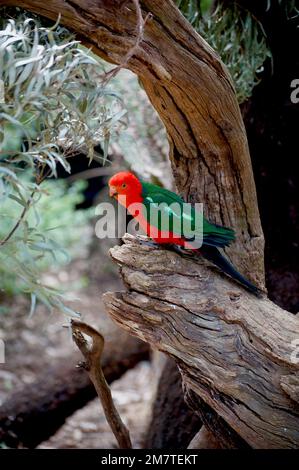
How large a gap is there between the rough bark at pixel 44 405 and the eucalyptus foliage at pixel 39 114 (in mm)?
1492

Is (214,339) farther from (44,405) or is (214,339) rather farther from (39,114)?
(44,405)

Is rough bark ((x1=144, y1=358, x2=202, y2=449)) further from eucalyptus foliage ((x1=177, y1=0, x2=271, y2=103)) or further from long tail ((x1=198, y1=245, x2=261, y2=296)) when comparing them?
eucalyptus foliage ((x1=177, y1=0, x2=271, y2=103))

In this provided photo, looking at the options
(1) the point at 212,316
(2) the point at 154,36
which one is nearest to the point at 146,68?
(2) the point at 154,36

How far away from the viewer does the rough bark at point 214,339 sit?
72.6 inches

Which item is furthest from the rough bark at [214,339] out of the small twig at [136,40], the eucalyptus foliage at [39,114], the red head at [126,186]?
the small twig at [136,40]

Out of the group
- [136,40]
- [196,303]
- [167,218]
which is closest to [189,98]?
[136,40]

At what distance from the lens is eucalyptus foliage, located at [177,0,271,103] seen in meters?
2.52

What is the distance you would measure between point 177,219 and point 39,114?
507 millimetres

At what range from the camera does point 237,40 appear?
2.56 metres

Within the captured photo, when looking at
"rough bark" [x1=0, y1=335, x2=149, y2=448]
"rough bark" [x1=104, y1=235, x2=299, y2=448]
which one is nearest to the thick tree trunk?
"rough bark" [x1=104, y1=235, x2=299, y2=448]

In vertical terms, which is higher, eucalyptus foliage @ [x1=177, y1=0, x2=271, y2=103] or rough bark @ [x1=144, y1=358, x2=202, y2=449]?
eucalyptus foliage @ [x1=177, y1=0, x2=271, y2=103]

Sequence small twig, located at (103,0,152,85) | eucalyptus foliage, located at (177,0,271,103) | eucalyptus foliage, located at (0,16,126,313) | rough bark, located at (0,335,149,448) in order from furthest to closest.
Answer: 1. rough bark, located at (0,335,149,448)
2. eucalyptus foliage, located at (177,0,271,103)
3. small twig, located at (103,0,152,85)
4. eucalyptus foliage, located at (0,16,126,313)

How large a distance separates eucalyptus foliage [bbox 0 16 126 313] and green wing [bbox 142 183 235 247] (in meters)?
0.21

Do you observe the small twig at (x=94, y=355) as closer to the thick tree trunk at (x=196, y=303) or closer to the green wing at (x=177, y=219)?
the thick tree trunk at (x=196, y=303)
